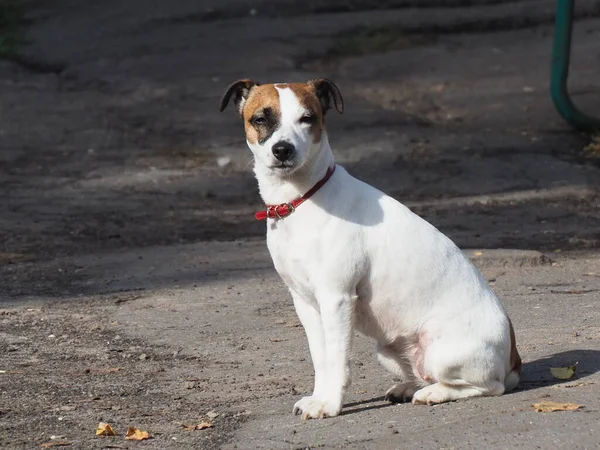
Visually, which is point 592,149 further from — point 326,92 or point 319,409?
point 319,409

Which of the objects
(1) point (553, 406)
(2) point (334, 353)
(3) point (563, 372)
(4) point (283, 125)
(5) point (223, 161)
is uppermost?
(4) point (283, 125)

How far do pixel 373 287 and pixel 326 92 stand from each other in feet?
3.36

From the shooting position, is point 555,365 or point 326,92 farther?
point 555,365

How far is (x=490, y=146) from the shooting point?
47.8 ft

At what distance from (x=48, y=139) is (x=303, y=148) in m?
9.98

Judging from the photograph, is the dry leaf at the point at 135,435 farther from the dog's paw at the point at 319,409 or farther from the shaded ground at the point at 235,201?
the dog's paw at the point at 319,409

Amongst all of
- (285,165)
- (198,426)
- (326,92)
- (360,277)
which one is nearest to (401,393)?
(360,277)

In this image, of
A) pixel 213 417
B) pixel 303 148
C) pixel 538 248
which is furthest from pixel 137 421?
pixel 538 248

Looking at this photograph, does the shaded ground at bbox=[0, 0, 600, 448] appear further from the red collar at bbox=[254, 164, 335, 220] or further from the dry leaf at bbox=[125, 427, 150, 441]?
the red collar at bbox=[254, 164, 335, 220]

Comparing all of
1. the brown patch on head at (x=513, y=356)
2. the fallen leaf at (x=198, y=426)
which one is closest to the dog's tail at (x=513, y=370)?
the brown patch on head at (x=513, y=356)

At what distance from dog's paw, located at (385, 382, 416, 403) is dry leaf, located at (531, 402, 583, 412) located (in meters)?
0.68

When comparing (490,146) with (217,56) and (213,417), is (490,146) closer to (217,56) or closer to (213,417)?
(217,56)

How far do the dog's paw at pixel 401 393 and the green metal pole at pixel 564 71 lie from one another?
9871mm

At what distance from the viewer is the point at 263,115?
213 inches
